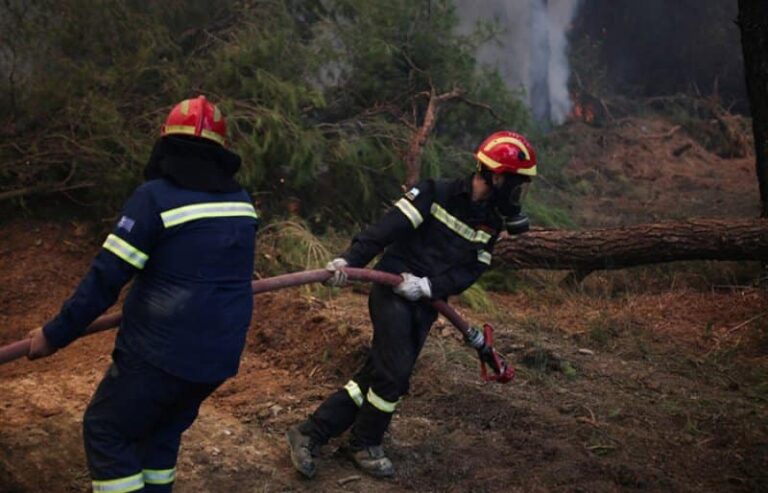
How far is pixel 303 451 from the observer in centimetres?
396

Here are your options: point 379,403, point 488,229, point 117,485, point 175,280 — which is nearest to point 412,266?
point 488,229

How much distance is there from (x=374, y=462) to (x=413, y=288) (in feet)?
3.13

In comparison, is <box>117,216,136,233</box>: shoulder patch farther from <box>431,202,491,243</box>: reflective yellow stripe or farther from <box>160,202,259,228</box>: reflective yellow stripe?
<box>431,202,491,243</box>: reflective yellow stripe

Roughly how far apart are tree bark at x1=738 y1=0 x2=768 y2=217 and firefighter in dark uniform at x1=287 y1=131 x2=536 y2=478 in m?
4.22

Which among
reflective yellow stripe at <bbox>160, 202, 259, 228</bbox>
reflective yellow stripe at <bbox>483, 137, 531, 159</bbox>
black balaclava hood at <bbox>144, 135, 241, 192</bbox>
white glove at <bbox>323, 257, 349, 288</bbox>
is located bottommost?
white glove at <bbox>323, 257, 349, 288</bbox>

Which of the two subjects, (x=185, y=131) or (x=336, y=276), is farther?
(x=336, y=276)

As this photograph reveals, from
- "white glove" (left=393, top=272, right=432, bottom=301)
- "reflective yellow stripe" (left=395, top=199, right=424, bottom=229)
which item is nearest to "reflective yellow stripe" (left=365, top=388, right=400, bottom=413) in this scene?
"white glove" (left=393, top=272, right=432, bottom=301)

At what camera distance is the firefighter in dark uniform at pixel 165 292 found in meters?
2.79

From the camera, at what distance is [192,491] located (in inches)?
148

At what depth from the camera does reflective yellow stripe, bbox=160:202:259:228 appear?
2809 mm

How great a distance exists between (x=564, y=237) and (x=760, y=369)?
2.16 meters

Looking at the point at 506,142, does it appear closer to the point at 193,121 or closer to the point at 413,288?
the point at 413,288

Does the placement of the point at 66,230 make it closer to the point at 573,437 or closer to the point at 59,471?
the point at 59,471

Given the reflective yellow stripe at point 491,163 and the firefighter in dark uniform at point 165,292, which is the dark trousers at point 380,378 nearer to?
the reflective yellow stripe at point 491,163
